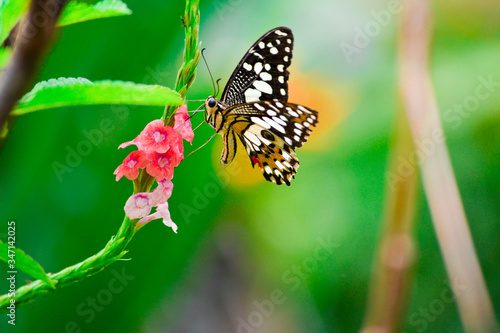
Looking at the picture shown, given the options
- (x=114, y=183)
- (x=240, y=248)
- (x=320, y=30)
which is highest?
(x=320, y=30)

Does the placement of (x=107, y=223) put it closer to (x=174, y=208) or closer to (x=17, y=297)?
(x=174, y=208)

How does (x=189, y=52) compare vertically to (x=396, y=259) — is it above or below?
above

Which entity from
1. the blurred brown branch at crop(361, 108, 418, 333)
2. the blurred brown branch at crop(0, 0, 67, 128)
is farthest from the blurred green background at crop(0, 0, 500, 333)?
the blurred brown branch at crop(0, 0, 67, 128)

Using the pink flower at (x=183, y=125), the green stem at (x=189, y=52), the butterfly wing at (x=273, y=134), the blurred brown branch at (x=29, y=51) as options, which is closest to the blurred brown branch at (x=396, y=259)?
the butterfly wing at (x=273, y=134)

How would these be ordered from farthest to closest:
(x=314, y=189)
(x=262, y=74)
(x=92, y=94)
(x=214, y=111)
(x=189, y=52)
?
(x=314, y=189) < (x=262, y=74) < (x=214, y=111) < (x=189, y=52) < (x=92, y=94)

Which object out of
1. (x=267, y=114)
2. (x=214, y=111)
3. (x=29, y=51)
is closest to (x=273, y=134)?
(x=267, y=114)

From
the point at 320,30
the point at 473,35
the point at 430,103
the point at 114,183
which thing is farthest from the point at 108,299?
the point at 473,35

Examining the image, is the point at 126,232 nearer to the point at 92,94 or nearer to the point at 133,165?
the point at 133,165
